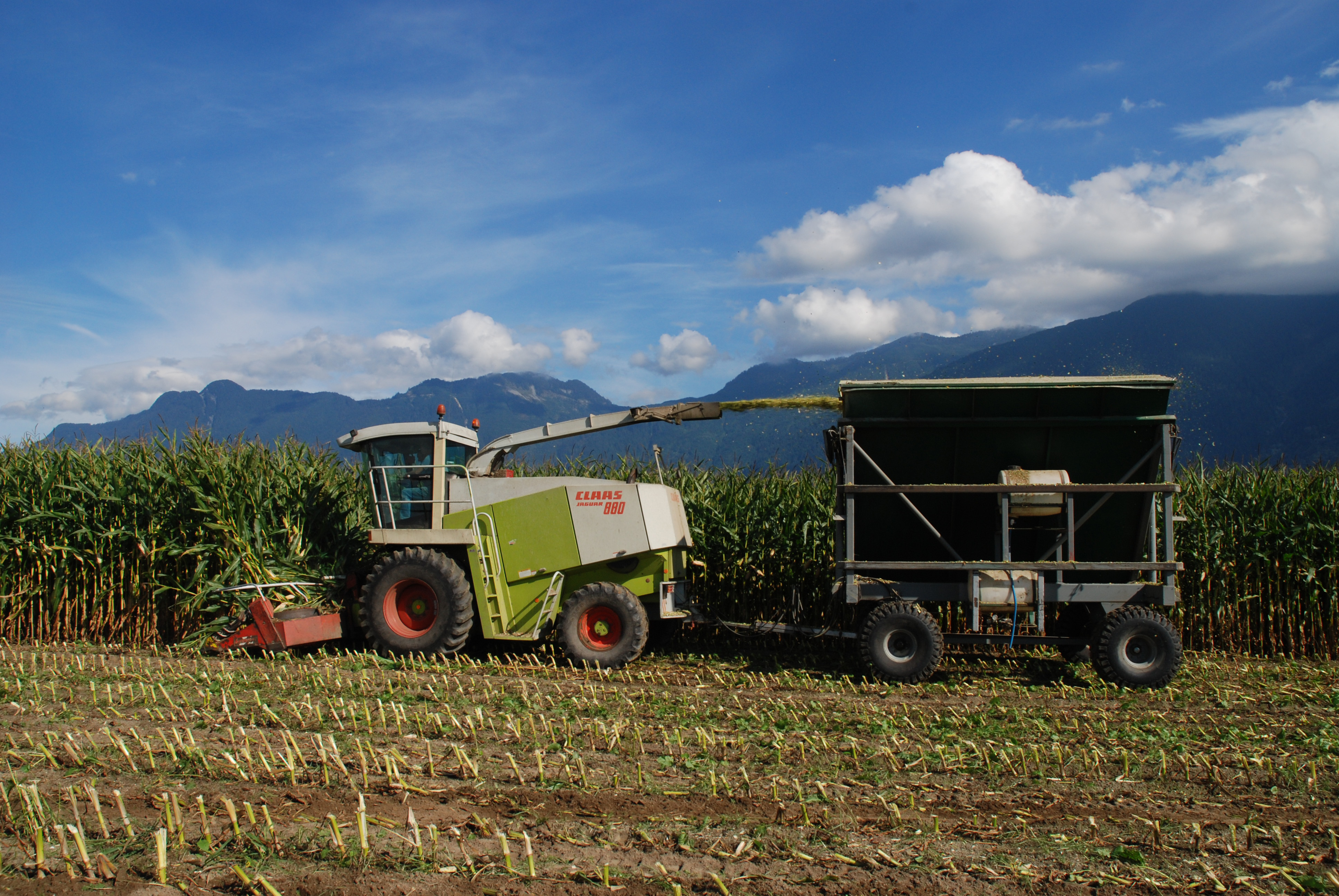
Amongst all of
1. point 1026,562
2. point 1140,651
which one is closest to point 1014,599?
point 1026,562

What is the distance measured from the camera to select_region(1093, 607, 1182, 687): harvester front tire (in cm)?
802

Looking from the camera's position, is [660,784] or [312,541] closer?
[660,784]

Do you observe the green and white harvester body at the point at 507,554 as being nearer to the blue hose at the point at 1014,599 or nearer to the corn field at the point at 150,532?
the corn field at the point at 150,532

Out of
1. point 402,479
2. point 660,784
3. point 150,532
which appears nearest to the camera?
point 660,784

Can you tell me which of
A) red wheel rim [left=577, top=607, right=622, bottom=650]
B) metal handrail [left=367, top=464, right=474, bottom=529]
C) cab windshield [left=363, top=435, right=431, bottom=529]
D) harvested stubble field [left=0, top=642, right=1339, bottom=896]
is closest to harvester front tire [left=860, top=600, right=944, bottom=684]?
harvested stubble field [left=0, top=642, right=1339, bottom=896]

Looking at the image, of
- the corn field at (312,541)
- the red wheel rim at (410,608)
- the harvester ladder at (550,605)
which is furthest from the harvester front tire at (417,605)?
the corn field at (312,541)

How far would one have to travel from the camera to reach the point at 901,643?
8.40 meters

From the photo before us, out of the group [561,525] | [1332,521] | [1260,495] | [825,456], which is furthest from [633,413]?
[1332,521]

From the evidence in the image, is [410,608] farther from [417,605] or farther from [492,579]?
[492,579]

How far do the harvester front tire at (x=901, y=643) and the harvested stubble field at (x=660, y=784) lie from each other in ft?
1.02

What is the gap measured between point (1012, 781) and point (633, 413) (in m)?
5.96

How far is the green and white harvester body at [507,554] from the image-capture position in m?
9.05

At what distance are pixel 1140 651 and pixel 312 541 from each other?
955cm

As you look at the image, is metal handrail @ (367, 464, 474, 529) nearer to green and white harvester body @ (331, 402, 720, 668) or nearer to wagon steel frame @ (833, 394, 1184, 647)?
green and white harvester body @ (331, 402, 720, 668)
